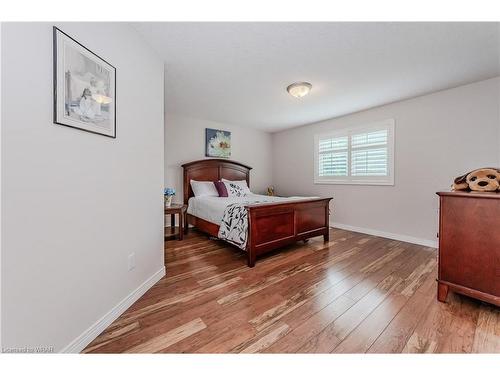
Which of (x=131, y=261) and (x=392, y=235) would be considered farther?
(x=392, y=235)

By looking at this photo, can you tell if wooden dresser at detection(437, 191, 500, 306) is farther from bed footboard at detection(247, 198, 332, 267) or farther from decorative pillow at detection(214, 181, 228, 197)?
decorative pillow at detection(214, 181, 228, 197)

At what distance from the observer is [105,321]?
52.1 inches

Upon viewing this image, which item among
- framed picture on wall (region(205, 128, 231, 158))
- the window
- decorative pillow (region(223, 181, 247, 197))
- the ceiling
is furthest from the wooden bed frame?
the ceiling

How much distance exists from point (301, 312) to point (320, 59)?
2309 millimetres

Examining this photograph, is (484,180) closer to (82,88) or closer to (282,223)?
(282,223)

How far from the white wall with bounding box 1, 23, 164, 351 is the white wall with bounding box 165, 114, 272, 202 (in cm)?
212

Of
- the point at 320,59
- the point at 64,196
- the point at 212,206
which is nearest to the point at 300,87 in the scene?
the point at 320,59

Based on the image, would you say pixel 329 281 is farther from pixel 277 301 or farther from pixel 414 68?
pixel 414 68

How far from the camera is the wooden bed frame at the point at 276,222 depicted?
228 centimetres

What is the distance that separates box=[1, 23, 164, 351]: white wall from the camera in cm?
88

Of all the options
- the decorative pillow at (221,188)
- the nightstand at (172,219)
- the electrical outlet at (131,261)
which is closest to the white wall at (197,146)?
the nightstand at (172,219)

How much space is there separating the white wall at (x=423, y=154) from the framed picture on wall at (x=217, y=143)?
219cm

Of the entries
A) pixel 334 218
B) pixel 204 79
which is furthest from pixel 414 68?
pixel 334 218

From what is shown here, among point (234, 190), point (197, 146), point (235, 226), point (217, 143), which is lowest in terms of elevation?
point (235, 226)
